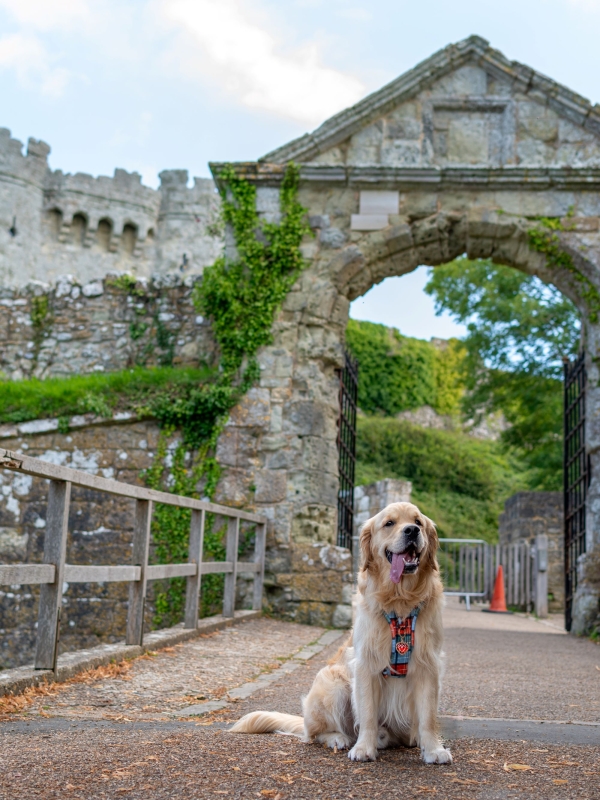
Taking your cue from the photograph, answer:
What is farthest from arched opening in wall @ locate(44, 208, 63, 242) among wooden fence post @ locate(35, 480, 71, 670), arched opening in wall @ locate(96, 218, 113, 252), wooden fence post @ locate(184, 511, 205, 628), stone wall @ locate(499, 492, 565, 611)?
wooden fence post @ locate(35, 480, 71, 670)

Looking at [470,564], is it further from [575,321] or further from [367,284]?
[367,284]

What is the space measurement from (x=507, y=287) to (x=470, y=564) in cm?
585

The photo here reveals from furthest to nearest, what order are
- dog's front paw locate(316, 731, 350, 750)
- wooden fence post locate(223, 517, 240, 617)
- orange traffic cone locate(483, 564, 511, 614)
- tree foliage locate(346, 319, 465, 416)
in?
1. tree foliage locate(346, 319, 465, 416)
2. orange traffic cone locate(483, 564, 511, 614)
3. wooden fence post locate(223, 517, 240, 617)
4. dog's front paw locate(316, 731, 350, 750)

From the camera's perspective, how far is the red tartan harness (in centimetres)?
318

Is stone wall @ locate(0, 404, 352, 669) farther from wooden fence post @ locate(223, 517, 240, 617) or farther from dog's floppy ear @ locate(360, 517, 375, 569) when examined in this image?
dog's floppy ear @ locate(360, 517, 375, 569)

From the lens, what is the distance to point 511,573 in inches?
616

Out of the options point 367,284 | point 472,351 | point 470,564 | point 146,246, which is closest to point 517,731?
point 367,284

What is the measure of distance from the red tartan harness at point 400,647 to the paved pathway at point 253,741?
12.2 inches

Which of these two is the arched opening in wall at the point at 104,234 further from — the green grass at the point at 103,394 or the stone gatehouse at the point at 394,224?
the stone gatehouse at the point at 394,224

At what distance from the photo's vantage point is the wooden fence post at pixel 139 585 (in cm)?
579

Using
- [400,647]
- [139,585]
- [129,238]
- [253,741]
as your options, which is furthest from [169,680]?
[129,238]

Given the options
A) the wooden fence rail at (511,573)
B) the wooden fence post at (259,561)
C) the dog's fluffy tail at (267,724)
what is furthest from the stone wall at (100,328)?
the dog's fluffy tail at (267,724)

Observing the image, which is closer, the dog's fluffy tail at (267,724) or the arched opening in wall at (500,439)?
the dog's fluffy tail at (267,724)

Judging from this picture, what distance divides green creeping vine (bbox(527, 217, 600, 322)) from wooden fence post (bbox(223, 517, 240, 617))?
471cm
